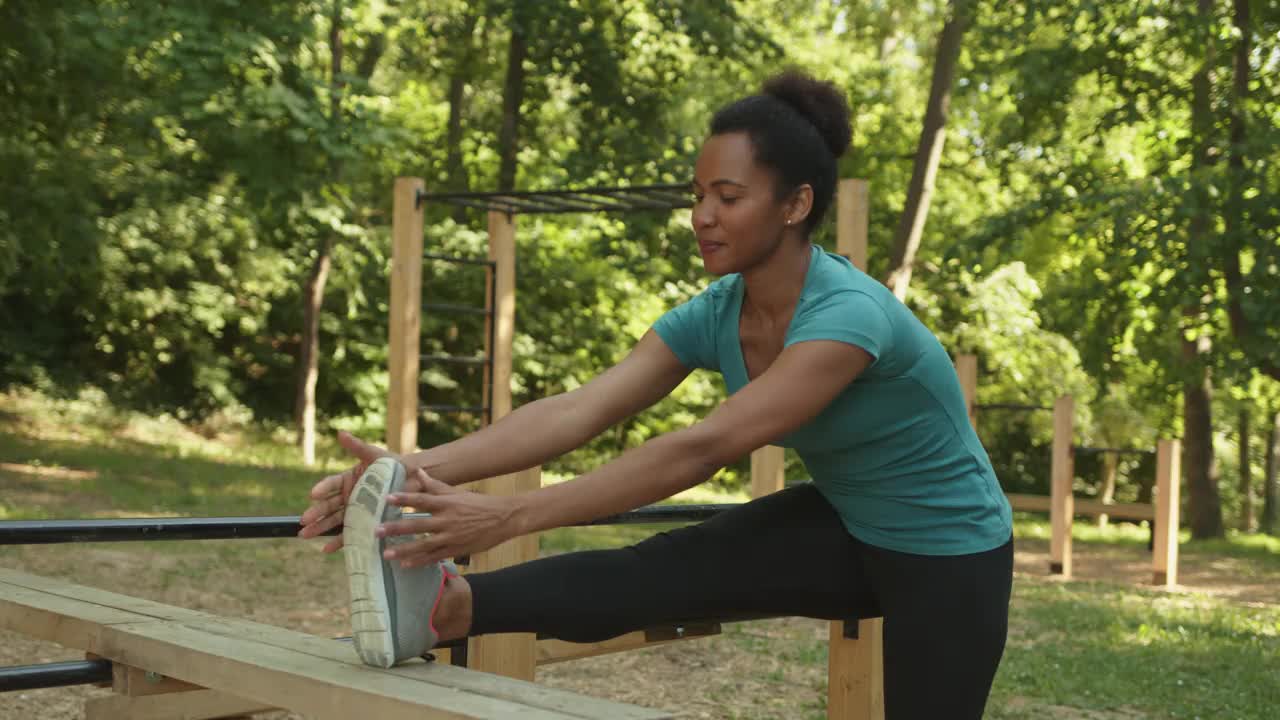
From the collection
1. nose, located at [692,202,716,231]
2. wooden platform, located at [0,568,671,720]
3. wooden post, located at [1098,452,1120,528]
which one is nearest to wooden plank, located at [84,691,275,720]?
wooden platform, located at [0,568,671,720]

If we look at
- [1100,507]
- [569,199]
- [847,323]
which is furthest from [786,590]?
[1100,507]

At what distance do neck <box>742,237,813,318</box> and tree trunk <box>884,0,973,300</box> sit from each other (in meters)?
13.6

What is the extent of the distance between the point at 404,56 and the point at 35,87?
6976 millimetres

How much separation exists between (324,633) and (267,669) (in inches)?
192

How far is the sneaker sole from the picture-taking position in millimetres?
1837

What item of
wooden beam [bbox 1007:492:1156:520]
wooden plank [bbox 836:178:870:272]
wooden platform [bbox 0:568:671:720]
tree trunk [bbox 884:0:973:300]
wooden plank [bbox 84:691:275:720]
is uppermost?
tree trunk [bbox 884:0:973:300]

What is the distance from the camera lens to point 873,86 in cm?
2005

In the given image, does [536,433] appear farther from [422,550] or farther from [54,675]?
[54,675]

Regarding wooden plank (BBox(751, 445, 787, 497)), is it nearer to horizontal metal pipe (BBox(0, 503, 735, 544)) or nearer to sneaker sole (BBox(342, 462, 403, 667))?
horizontal metal pipe (BBox(0, 503, 735, 544))

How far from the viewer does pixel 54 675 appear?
2.23 meters

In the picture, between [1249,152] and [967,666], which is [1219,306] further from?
[967,666]

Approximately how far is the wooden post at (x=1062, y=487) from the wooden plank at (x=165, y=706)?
30.1 feet

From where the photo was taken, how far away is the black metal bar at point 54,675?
215cm

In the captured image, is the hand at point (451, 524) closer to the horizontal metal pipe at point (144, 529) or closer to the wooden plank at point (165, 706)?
the horizontal metal pipe at point (144, 529)
